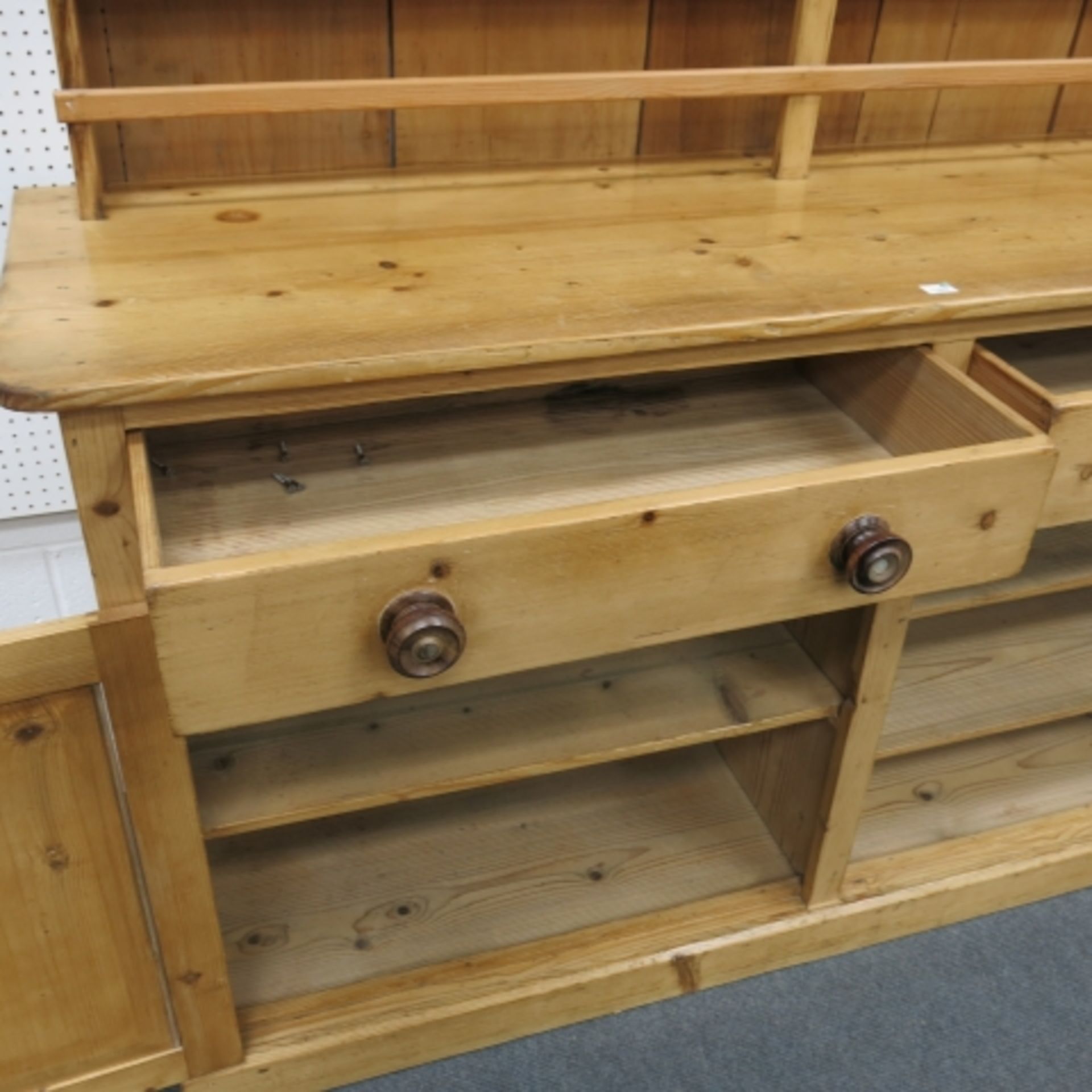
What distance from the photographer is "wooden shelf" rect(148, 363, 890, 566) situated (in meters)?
0.99

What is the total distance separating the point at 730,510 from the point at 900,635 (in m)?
0.36

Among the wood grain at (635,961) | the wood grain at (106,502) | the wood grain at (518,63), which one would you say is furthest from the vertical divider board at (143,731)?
the wood grain at (518,63)

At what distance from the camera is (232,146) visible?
3.79ft

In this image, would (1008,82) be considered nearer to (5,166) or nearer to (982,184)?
(982,184)

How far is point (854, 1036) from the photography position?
4.27 ft

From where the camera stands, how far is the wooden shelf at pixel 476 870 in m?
1.28

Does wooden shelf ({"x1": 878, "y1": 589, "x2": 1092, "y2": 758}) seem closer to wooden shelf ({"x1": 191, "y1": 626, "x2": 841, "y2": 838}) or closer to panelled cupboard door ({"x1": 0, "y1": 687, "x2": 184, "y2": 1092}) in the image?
wooden shelf ({"x1": 191, "y1": 626, "x2": 841, "y2": 838})

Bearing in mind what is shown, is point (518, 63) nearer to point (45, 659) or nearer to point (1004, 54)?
point (1004, 54)

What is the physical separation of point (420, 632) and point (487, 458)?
320 mm

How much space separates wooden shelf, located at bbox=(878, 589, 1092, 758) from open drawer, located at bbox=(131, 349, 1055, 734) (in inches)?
16.5

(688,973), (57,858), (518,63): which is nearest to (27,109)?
(518,63)

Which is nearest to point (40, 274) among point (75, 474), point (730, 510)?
point (75, 474)

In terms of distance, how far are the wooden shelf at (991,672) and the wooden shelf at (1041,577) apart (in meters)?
0.15

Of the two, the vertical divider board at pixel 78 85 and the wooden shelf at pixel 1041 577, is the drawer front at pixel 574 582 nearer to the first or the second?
the wooden shelf at pixel 1041 577
